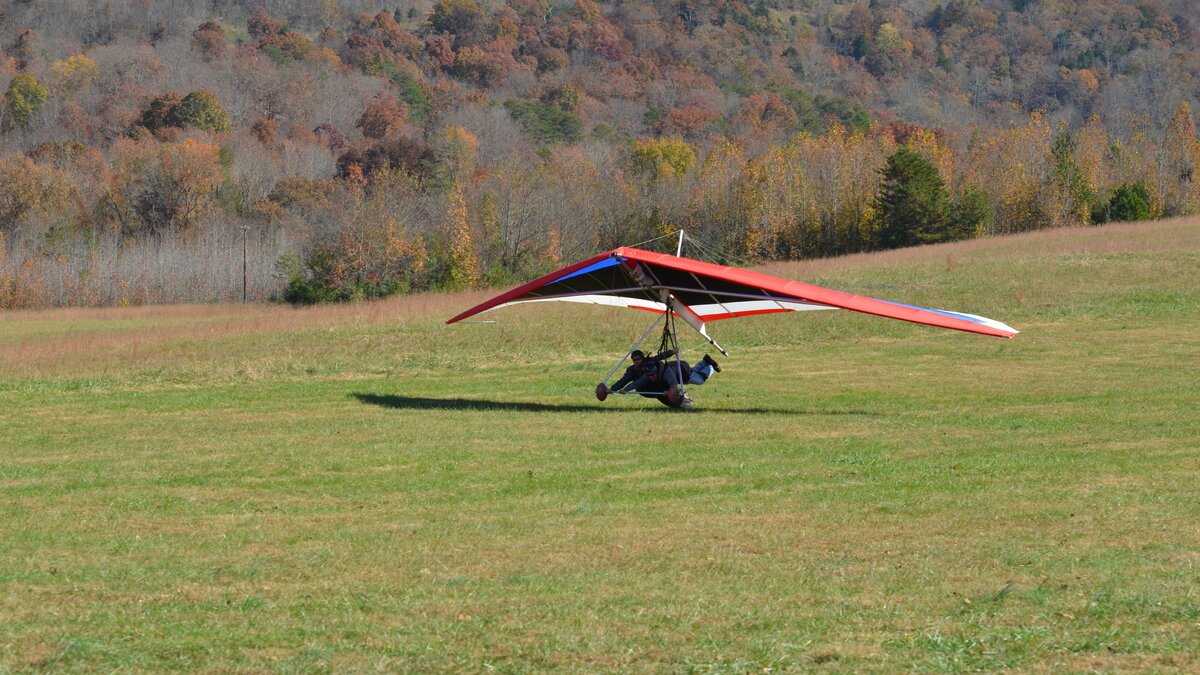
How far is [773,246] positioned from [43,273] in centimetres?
4271

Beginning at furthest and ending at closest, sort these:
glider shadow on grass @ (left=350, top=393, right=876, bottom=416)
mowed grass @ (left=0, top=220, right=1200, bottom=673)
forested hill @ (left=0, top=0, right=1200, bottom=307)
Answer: forested hill @ (left=0, top=0, right=1200, bottom=307) < glider shadow on grass @ (left=350, top=393, right=876, bottom=416) < mowed grass @ (left=0, top=220, right=1200, bottom=673)

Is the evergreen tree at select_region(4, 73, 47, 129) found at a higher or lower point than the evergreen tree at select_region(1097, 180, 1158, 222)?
higher

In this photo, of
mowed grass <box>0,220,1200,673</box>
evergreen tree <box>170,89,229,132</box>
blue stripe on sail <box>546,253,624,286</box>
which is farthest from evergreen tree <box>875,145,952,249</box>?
evergreen tree <box>170,89,229,132</box>

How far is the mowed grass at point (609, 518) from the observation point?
7.51m

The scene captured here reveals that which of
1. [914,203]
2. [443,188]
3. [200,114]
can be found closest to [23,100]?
[200,114]

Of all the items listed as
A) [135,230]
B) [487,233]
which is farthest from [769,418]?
[135,230]

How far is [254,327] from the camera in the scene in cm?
3847

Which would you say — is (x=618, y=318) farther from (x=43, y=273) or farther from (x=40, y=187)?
(x=40, y=187)

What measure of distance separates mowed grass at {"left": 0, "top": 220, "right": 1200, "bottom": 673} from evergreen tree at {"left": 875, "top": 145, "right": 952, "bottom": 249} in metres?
44.1

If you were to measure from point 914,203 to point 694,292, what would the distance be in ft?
172

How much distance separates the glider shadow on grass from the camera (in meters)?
19.9

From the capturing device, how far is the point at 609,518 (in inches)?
459

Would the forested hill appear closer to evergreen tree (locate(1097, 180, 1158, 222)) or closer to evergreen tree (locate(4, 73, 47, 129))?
evergreen tree (locate(1097, 180, 1158, 222))

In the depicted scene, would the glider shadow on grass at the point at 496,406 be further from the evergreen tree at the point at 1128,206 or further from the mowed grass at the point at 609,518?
the evergreen tree at the point at 1128,206
